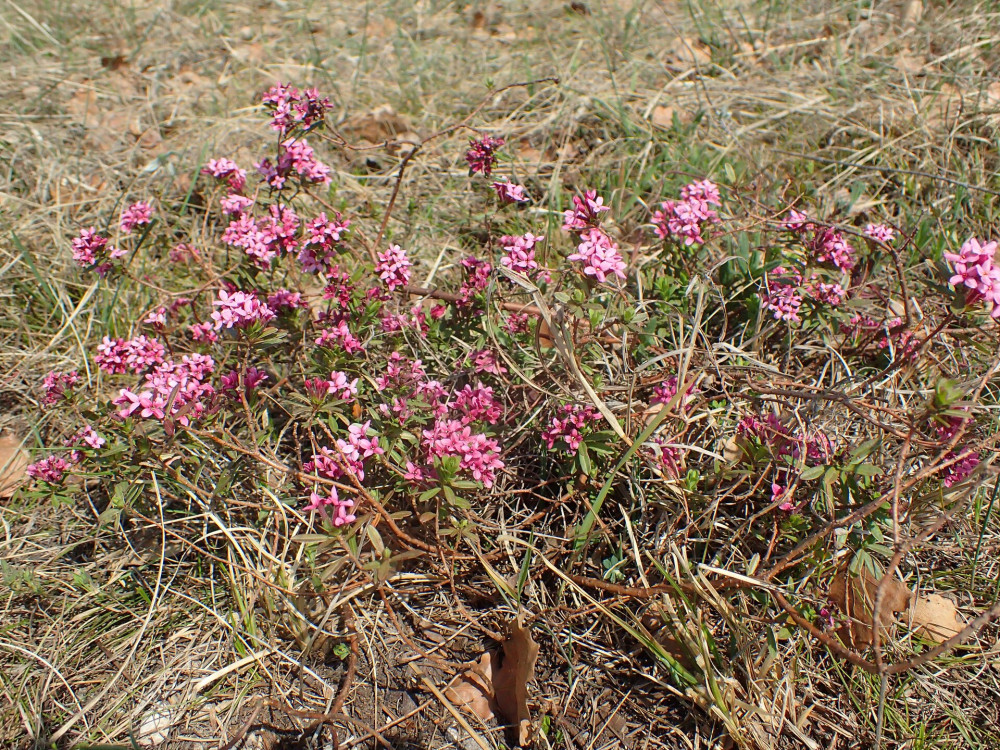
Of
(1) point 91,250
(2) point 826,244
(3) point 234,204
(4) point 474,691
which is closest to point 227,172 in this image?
(3) point 234,204

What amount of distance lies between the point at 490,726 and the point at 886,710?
3.65 feet

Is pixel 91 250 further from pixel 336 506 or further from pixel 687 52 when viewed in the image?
pixel 687 52

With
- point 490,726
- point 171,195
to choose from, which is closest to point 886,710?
point 490,726

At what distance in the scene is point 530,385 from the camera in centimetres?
219

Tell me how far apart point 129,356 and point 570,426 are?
154cm

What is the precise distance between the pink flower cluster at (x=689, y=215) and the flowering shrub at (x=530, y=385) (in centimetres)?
1

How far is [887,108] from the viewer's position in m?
3.49

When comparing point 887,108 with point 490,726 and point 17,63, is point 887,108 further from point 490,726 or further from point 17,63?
point 17,63

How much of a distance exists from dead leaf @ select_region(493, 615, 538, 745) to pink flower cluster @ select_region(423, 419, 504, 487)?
441mm

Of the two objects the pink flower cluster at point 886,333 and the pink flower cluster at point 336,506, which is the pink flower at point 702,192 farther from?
the pink flower cluster at point 336,506

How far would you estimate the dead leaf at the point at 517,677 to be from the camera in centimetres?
194

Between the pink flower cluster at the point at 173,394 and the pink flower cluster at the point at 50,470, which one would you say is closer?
the pink flower cluster at the point at 173,394

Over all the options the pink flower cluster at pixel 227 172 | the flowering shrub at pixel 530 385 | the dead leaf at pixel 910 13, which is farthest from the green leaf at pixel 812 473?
the dead leaf at pixel 910 13

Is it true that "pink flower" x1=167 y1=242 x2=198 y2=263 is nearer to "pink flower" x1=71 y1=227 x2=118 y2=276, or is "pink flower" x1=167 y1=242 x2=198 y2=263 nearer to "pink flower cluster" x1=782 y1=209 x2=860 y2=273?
"pink flower" x1=71 y1=227 x2=118 y2=276
